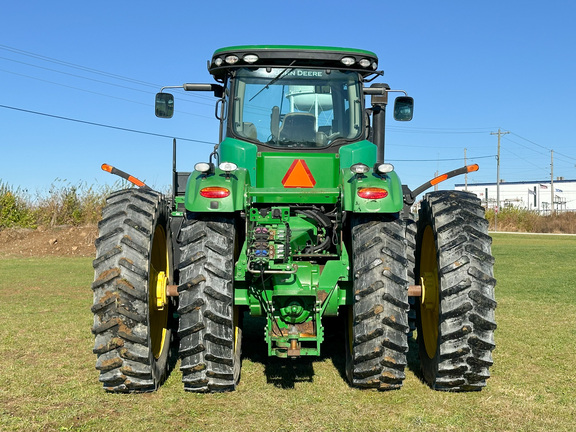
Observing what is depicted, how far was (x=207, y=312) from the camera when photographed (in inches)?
204

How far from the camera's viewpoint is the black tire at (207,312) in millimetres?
5207

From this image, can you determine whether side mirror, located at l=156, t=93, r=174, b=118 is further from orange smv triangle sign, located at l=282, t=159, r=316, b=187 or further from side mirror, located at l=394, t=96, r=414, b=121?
side mirror, located at l=394, t=96, r=414, b=121

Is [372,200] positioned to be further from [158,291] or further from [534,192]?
[534,192]

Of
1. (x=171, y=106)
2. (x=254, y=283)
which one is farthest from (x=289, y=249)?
(x=171, y=106)

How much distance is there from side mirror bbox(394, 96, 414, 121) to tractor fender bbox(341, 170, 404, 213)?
2.02 meters

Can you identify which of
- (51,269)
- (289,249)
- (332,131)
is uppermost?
(332,131)

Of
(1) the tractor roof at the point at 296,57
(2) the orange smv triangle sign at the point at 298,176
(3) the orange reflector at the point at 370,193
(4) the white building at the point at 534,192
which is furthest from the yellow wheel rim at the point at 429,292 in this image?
(4) the white building at the point at 534,192

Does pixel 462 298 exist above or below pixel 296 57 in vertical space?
below

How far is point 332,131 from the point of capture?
22.0 feet

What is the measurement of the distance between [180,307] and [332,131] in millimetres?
2492

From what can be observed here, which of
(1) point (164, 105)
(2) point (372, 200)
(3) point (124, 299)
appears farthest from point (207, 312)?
(1) point (164, 105)

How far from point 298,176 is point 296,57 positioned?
47.4 inches

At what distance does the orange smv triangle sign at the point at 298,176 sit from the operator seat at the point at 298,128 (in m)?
0.40

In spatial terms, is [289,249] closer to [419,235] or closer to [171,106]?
[419,235]
